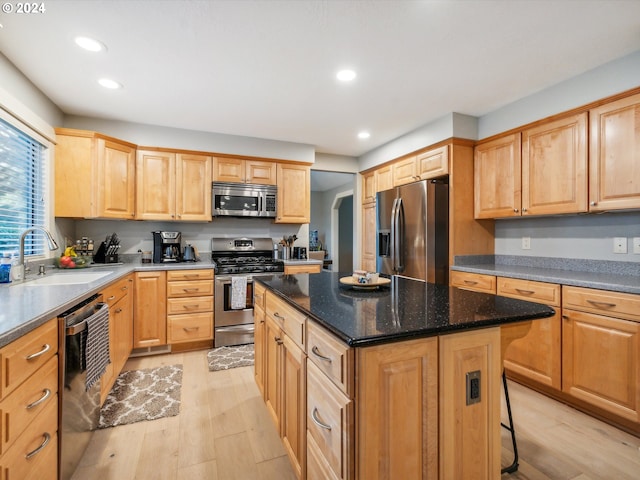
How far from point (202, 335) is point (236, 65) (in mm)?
2623

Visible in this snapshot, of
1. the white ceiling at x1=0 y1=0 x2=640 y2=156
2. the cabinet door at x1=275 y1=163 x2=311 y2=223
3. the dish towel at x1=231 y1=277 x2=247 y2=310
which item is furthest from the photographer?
the cabinet door at x1=275 y1=163 x2=311 y2=223

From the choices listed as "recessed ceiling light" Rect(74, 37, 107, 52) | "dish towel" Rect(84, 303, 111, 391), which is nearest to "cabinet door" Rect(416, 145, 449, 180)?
"recessed ceiling light" Rect(74, 37, 107, 52)

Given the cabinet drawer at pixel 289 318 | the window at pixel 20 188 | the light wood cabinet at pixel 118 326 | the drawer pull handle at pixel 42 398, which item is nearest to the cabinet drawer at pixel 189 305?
the light wood cabinet at pixel 118 326

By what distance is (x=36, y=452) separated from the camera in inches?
48.1

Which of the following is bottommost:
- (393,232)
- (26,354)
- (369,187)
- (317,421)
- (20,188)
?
(317,421)

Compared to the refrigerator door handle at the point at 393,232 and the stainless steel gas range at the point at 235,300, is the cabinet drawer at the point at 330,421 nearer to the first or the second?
the stainless steel gas range at the point at 235,300

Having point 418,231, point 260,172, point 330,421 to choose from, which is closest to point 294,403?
point 330,421

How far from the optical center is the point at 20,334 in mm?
1115

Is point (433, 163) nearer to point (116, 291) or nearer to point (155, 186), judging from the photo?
point (155, 186)

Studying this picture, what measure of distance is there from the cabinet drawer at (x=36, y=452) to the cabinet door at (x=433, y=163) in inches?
135

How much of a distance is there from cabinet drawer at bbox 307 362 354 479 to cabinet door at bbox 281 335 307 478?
6 centimetres

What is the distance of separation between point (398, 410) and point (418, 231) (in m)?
2.58

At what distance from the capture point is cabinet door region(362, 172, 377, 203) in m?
4.54

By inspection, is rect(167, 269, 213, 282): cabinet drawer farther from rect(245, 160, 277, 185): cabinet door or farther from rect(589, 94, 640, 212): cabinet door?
rect(589, 94, 640, 212): cabinet door
